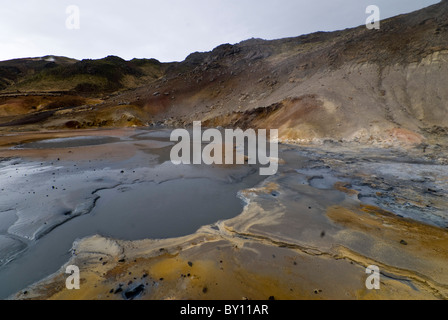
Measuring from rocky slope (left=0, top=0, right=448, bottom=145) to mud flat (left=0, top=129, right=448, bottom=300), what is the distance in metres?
9.06

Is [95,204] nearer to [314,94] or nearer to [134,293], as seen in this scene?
[134,293]

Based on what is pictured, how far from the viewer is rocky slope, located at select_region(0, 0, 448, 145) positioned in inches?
579

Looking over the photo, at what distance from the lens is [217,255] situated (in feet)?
12.0

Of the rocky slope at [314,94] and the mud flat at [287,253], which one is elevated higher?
the rocky slope at [314,94]

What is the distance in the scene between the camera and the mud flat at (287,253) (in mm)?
2920

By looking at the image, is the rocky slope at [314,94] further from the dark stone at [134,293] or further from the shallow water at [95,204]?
the dark stone at [134,293]

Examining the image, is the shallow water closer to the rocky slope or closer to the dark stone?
the dark stone

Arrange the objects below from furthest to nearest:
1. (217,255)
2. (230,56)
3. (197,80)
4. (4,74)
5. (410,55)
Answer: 1. (4,74)
2. (230,56)
3. (197,80)
4. (410,55)
5. (217,255)

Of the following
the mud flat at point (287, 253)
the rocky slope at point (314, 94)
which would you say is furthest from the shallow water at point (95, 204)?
the rocky slope at point (314, 94)

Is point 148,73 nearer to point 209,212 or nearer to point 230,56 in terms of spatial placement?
point 230,56

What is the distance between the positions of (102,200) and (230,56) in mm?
36807

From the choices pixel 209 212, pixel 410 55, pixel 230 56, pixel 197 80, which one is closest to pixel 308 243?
pixel 209 212

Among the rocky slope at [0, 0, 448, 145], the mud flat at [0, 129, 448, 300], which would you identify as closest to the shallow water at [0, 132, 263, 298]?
the mud flat at [0, 129, 448, 300]

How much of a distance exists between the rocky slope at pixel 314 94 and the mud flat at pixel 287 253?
906 centimetres
